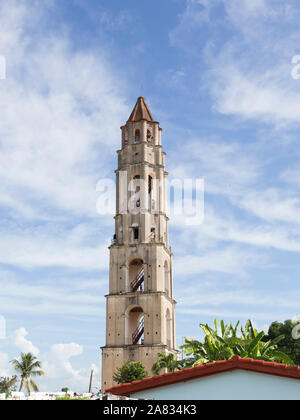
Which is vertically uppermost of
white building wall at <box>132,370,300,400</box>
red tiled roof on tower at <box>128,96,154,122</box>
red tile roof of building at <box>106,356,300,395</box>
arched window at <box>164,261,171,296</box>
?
red tiled roof on tower at <box>128,96,154,122</box>

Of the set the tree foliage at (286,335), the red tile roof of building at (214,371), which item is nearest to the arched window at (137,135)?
the tree foliage at (286,335)

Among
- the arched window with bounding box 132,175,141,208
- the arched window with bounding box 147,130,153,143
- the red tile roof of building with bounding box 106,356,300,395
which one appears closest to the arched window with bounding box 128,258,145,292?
the arched window with bounding box 132,175,141,208

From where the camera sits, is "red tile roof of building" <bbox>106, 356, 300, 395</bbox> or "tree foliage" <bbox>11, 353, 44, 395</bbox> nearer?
"red tile roof of building" <bbox>106, 356, 300, 395</bbox>

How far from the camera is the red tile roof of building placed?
493 inches

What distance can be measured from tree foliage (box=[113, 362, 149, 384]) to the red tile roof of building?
38.5 meters

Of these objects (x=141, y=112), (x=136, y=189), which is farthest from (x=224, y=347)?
(x=141, y=112)

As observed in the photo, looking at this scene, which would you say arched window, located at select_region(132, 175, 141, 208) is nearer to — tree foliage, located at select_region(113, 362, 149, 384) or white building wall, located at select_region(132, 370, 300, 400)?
tree foliage, located at select_region(113, 362, 149, 384)

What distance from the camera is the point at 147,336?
2233 inches

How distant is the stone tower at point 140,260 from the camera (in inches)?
2226

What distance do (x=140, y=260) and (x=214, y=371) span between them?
49473 mm

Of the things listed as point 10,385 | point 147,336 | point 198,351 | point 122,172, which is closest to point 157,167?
point 122,172

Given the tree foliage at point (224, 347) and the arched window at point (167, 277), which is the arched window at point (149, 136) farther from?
the tree foliage at point (224, 347)
